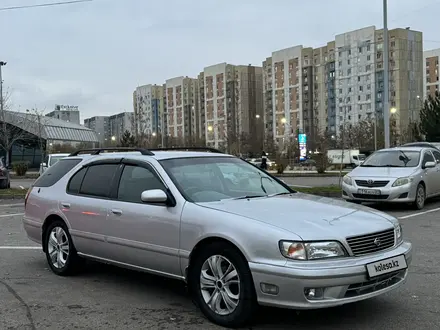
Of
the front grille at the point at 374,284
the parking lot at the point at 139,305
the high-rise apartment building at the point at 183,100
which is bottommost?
the parking lot at the point at 139,305

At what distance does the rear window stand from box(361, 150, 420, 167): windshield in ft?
28.7

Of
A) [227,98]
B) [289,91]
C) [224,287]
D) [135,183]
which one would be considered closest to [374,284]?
[224,287]

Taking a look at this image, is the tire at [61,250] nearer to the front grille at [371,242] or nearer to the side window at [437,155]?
the front grille at [371,242]

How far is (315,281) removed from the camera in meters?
3.87

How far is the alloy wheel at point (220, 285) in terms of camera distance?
14.2 ft

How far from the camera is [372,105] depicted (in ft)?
345

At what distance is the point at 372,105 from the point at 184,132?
49.2 metres

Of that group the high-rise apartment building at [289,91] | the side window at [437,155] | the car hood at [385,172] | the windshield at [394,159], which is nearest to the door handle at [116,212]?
the car hood at [385,172]

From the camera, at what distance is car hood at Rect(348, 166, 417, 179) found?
40.2 ft

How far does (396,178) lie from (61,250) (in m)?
8.42

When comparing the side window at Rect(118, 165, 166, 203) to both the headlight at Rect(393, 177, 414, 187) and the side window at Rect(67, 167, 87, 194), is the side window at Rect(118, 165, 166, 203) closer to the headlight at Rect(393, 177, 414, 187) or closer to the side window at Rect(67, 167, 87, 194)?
the side window at Rect(67, 167, 87, 194)

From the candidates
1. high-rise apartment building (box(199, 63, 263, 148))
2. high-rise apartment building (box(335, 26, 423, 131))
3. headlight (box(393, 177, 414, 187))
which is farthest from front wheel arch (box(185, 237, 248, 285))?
high-rise apartment building (box(199, 63, 263, 148))

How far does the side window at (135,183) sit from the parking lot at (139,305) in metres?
1.04

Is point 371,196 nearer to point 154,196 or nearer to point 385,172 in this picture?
point 385,172
